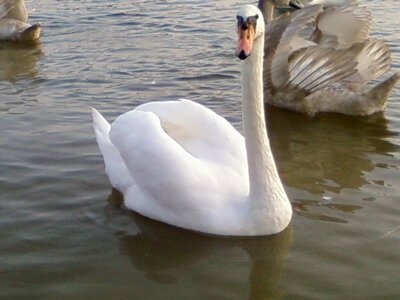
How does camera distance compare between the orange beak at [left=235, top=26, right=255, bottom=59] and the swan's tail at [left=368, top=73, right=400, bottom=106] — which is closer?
the orange beak at [left=235, top=26, right=255, bottom=59]

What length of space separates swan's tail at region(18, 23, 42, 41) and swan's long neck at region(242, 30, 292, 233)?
8179 millimetres

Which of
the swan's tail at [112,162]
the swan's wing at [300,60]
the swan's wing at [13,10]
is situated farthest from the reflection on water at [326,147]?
the swan's wing at [13,10]

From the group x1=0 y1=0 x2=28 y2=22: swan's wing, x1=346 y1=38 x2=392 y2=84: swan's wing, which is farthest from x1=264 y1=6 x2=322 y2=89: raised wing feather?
x1=0 y1=0 x2=28 y2=22: swan's wing

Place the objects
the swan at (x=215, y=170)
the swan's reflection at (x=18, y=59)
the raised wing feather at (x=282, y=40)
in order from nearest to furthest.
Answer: the swan at (x=215, y=170) < the raised wing feather at (x=282, y=40) < the swan's reflection at (x=18, y=59)

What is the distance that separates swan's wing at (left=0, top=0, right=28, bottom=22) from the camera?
14.2 m

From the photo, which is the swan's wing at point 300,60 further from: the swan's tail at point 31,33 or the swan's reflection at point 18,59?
the swan's tail at point 31,33

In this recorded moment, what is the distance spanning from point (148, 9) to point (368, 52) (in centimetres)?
723

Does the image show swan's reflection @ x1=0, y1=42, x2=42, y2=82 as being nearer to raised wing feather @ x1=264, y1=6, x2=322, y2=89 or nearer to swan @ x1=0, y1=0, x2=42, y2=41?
swan @ x1=0, y1=0, x2=42, y2=41

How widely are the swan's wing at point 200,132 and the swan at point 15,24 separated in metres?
6.88

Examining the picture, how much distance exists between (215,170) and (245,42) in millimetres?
1215

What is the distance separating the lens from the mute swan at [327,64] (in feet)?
29.0

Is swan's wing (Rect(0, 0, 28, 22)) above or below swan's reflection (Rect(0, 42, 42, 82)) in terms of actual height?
above

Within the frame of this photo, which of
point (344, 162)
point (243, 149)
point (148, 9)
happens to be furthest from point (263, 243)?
point (148, 9)

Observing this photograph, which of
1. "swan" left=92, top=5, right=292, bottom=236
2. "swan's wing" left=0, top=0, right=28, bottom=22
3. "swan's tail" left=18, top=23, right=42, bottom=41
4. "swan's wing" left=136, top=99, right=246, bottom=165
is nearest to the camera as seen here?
"swan" left=92, top=5, right=292, bottom=236
